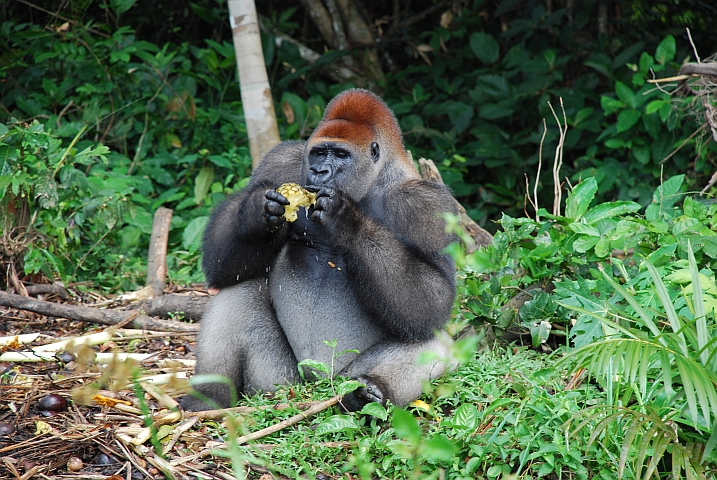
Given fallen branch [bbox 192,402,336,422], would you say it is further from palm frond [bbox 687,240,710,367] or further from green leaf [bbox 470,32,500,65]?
green leaf [bbox 470,32,500,65]

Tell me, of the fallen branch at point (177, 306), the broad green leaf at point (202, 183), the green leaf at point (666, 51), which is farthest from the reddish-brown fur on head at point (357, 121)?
the green leaf at point (666, 51)

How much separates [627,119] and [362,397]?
4200 mm

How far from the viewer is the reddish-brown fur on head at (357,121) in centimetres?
331

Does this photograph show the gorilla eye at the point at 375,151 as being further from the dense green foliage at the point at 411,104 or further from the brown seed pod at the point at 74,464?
the dense green foliage at the point at 411,104

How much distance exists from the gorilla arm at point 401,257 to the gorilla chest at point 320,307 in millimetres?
120

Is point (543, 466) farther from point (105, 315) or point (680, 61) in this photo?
point (680, 61)

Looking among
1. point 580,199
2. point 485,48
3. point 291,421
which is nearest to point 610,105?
point 485,48

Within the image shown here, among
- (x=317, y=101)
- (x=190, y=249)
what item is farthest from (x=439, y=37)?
(x=190, y=249)

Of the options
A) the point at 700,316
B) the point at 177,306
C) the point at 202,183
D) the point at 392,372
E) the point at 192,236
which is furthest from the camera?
the point at 202,183

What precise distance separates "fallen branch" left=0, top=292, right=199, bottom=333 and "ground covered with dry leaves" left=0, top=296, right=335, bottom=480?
1.02ft

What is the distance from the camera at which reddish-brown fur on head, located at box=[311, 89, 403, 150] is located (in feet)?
10.9

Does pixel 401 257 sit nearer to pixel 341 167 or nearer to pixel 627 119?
pixel 341 167

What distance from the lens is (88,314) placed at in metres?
4.20

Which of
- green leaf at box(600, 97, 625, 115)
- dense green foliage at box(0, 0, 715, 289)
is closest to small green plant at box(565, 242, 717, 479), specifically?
dense green foliage at box(0, 0, 715, 289)
